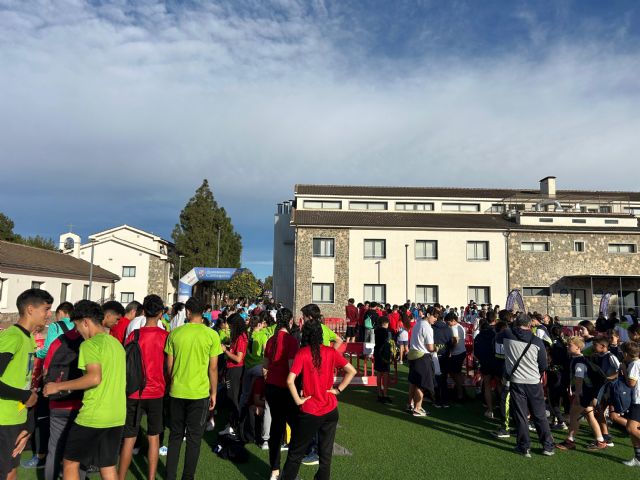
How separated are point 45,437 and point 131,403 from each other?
1.92m

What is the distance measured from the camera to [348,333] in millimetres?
17750

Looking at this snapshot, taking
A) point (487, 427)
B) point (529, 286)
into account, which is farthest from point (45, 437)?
point (529, 286)

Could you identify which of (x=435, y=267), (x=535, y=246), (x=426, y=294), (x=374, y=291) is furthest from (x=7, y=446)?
(x=535, y=246)

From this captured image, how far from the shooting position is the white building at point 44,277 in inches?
931

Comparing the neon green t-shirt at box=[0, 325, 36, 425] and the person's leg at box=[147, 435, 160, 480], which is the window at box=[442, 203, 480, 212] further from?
the neon green t-shirt at box=[0, 325, 36, 425]

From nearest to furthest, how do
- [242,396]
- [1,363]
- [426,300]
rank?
[1,363] < [242,396] < [426,300]

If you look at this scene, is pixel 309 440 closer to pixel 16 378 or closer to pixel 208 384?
pixel 208 384

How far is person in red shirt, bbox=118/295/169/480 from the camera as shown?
178 inches

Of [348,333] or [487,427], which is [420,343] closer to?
[487,427]

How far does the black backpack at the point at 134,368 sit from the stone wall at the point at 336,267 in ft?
76.8

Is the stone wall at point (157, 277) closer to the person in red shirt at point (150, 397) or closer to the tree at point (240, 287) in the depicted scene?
the tree at point (240, 287)

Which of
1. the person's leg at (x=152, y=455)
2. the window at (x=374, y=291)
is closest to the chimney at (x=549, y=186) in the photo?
the window at (x=374, y=291)

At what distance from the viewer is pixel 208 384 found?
4578 mm

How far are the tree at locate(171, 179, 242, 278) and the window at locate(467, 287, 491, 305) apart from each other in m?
22.2
